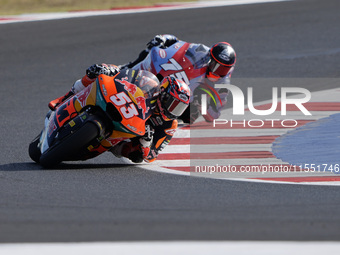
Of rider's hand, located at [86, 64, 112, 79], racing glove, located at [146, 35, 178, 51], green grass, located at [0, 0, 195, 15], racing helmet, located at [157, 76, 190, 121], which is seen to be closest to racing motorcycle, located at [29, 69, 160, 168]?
racing helmet, located at [157, 76, 190, 121]

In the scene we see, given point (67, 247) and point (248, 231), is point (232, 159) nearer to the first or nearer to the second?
point (248, 231)

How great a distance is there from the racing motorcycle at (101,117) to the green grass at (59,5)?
10.6m

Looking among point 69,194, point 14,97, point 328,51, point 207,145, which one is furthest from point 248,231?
point 328,51

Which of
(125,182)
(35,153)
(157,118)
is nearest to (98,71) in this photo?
(157,118)

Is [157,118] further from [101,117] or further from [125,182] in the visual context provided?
[125,182]

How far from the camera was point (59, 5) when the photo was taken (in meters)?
18.6

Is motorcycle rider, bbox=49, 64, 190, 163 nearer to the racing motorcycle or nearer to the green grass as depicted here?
the racing motorcycle

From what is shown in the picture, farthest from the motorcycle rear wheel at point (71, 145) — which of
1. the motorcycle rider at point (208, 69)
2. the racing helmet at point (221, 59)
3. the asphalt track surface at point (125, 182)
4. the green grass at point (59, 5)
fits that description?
the green grass at point (59, 5)

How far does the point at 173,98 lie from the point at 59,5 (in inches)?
481

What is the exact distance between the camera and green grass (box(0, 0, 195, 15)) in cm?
1772

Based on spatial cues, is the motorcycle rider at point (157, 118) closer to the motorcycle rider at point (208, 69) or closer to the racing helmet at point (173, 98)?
the racing helmet at point (173, 98)

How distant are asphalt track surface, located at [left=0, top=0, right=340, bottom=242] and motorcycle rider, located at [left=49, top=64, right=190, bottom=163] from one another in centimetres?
21

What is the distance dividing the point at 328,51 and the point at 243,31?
1924 mm

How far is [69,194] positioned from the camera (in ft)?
20.3
